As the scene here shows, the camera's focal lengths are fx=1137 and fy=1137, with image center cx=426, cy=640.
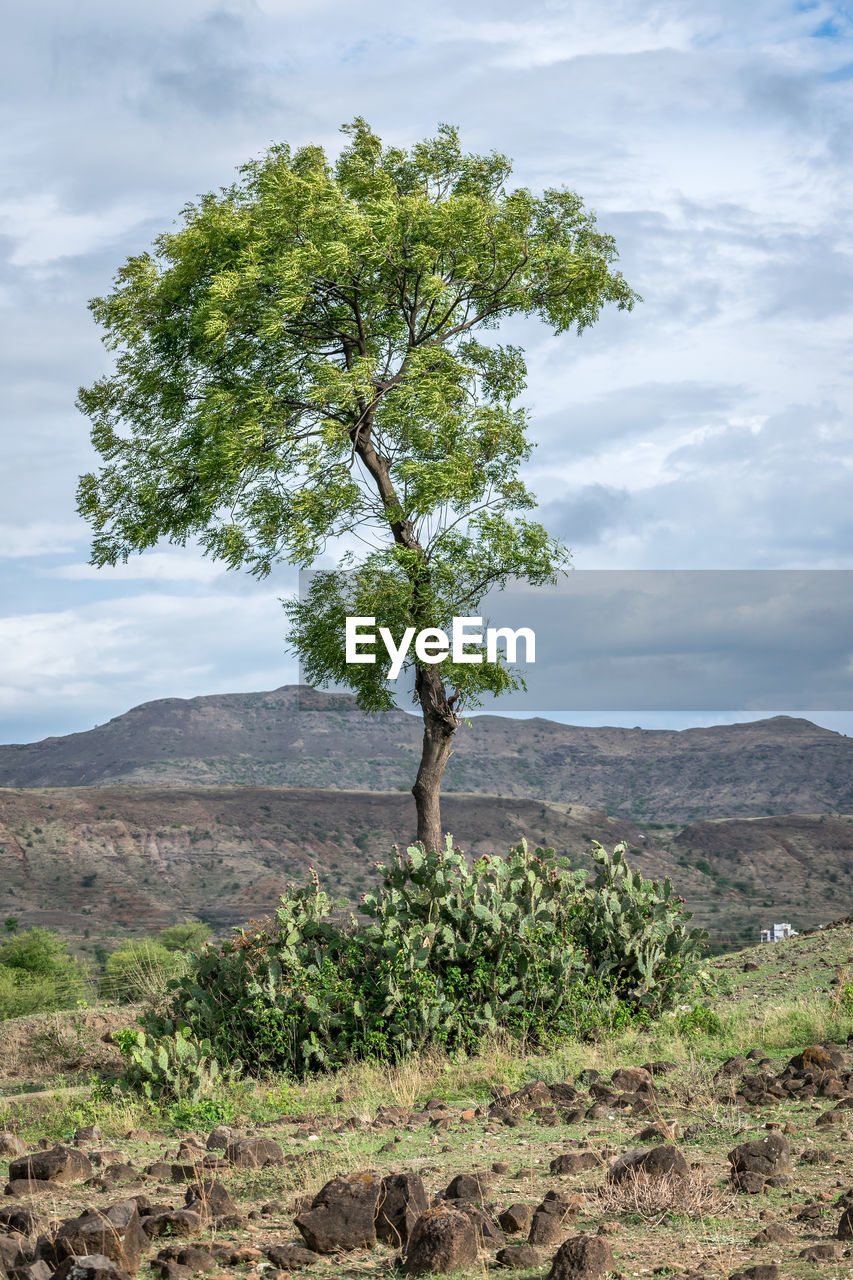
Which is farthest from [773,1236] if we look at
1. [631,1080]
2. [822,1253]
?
[631,1080]

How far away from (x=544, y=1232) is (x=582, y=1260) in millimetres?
539

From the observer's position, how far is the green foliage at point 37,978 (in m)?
20.3

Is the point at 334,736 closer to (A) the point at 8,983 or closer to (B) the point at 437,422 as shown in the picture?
(A) the point at 8,983

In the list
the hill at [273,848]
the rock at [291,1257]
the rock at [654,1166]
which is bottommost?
the hill at [273,848]

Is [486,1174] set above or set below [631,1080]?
above

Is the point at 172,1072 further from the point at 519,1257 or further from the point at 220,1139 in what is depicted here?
the point at 519,1257

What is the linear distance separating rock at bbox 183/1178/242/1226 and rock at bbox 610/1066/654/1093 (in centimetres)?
294

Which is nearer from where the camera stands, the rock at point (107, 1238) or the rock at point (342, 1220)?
the rock at point (107, 1238)

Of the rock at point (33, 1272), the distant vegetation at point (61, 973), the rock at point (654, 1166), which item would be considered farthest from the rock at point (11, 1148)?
the distant vegetation at point (61, 973)

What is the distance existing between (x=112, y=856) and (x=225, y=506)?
49.1 metres

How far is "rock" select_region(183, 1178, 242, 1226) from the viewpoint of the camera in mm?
4703

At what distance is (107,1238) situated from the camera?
4.16 m

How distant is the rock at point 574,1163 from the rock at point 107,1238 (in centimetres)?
190

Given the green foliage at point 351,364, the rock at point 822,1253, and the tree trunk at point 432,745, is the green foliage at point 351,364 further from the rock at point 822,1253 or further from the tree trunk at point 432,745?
the rock at point 822,1253
